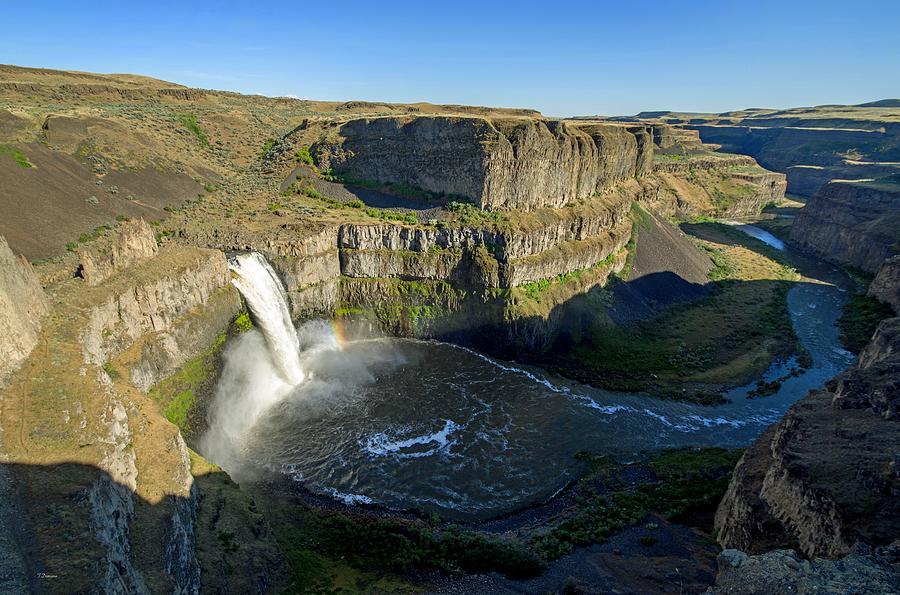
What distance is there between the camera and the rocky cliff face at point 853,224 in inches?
2699

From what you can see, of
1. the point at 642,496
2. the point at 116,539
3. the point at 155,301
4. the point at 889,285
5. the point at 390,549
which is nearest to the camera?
the point at 116,539

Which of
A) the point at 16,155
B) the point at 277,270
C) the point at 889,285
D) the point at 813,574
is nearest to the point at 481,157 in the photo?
the point at 277,270

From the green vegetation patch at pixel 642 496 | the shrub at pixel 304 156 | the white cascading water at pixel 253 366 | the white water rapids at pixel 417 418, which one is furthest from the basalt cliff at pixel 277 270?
the green vegetation patch at pixel 642 496

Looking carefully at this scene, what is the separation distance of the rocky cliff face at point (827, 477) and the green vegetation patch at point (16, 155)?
182ft

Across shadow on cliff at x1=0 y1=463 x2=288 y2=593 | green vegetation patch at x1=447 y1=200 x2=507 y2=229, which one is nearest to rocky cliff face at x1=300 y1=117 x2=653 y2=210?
green vegetation patch at x1=447 y1=200 x2=507 y2=229

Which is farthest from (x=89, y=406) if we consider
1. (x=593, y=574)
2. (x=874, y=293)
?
(x=874, y=293)

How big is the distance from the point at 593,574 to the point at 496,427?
46.0 feet

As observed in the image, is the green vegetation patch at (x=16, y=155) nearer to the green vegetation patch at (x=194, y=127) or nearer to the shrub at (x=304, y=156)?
the green vegetation patch at (x=194, y=127)

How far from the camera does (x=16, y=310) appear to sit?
766 inches

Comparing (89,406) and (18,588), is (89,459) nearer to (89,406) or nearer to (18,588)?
(89,406)

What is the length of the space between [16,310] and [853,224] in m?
101

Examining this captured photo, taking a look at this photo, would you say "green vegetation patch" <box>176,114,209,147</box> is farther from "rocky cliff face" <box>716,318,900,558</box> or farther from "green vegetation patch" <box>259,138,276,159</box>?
"rocky cliff face" <box>716,318,900,558</box>

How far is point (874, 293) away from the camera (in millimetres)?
58656

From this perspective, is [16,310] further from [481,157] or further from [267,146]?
[267,146]
